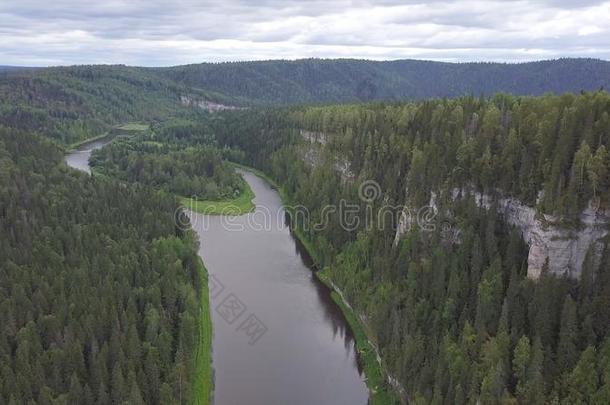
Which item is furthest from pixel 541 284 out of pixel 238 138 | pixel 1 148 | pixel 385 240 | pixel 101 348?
pixel 238 138

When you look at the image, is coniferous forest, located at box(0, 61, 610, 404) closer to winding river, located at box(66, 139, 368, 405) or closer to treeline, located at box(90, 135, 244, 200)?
winding river, located at box(66, 139, 368, 405)

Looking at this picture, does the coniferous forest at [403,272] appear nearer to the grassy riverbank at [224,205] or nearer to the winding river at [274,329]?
the winding river at [274,329]

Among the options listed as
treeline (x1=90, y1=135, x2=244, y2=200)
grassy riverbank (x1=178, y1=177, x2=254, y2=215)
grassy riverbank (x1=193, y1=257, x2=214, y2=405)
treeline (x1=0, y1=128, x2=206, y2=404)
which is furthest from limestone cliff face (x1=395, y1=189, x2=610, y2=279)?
treeline (x1=90, y1=135, x2=244, y2=200)

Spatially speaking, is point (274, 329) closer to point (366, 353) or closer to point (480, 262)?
point (366, 353)

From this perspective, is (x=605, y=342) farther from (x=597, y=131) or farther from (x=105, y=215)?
(x=105, y=215)

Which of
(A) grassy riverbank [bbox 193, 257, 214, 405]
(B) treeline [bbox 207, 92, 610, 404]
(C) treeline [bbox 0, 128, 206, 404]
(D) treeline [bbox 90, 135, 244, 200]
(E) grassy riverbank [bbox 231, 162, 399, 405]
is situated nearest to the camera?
(B) treeline [bbox 207, 92, 610, 404]

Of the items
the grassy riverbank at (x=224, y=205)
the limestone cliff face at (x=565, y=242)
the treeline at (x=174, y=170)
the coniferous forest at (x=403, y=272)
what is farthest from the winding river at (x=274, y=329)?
the treeline at (x=174, y=170)

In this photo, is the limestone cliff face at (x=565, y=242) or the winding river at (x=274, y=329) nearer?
the limestone cliff face at (x=565, y=242)
